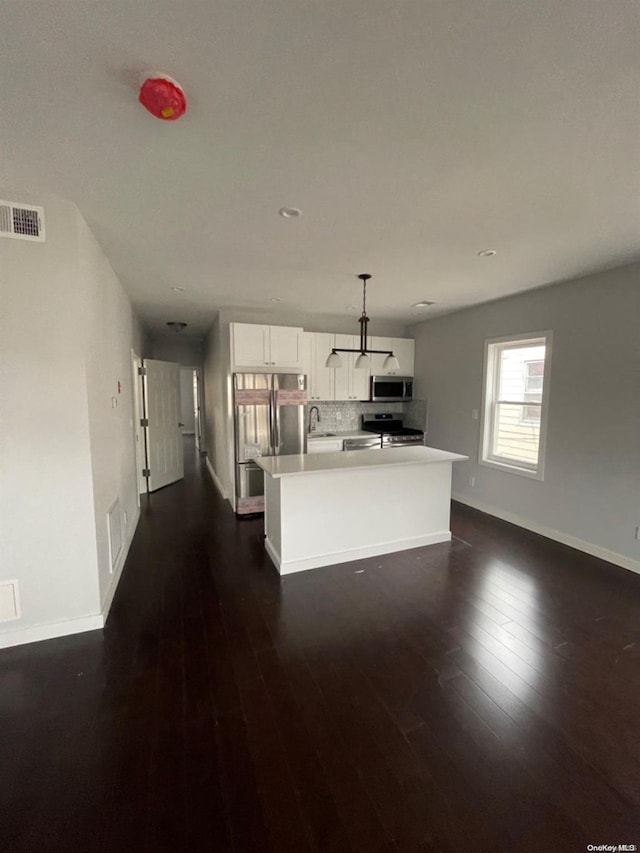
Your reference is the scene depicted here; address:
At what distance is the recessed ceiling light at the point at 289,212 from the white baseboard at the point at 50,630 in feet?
9.22

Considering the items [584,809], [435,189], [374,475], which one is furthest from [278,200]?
[584,809]

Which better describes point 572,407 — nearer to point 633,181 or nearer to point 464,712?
point 633,181

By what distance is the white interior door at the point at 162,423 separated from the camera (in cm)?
536

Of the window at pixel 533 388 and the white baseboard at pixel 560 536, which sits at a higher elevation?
the window at pixel 533 388

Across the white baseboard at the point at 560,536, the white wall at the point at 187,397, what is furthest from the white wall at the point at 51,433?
the white wall at the point at 187,397

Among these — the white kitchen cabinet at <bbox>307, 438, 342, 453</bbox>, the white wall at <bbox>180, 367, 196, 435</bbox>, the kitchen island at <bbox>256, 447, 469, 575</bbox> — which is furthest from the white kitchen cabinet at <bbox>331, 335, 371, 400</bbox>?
the white wall at <bbox>180, 367, 196, 435</bbox>

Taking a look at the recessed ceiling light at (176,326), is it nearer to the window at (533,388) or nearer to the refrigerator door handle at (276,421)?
the refrigerator door handle at (276,421)

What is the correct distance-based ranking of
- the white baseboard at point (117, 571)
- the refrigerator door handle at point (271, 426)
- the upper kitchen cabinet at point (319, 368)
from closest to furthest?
1. the white baseboard at point (117, 571)
2. the refrigerator door handle at point (271, 426)
3. the upper kitchen cabinet at point (319, 368)

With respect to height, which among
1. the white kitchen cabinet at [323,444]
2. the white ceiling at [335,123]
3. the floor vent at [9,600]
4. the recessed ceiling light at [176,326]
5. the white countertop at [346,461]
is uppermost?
the recessed ceiling light at [176,326]

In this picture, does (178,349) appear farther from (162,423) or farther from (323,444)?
(323,444)

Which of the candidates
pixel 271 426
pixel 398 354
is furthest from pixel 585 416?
pixel 271 426

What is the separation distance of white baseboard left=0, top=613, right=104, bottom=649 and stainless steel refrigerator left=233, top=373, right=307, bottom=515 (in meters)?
2.21

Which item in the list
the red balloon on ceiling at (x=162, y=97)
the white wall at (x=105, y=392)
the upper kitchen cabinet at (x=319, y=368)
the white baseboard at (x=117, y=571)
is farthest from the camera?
the upper kitchen cabinet at (x=319, y=368)

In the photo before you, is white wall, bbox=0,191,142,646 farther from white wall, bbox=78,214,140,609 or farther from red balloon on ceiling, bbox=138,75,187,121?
red balloon on ceiling, bbox=138,75,187,121
